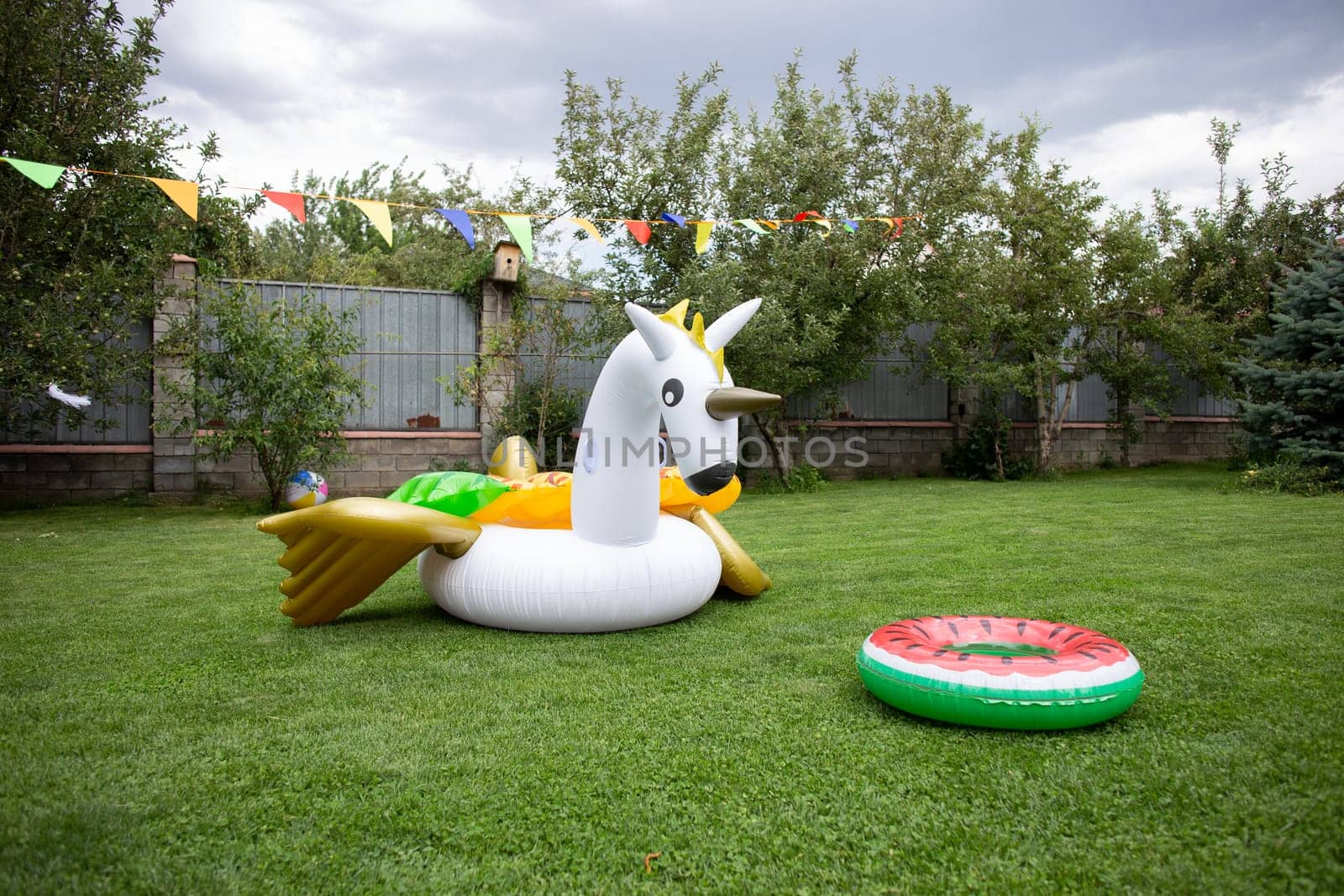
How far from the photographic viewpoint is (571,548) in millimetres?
3908

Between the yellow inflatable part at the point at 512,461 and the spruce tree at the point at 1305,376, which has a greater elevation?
the spruce tree at the point at 1305,376

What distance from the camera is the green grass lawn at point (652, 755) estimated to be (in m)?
1.84

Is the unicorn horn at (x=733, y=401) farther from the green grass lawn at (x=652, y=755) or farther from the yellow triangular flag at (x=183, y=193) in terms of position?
the yellow triangular flag at (x=183, y=193)

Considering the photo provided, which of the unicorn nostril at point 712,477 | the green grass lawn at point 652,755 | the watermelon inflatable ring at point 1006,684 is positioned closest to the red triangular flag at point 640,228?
the green grass lawn at point 652,755

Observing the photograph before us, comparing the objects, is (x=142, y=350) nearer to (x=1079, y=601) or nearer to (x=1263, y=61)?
(x=1079, y=601)

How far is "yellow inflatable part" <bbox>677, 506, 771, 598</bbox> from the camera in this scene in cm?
450

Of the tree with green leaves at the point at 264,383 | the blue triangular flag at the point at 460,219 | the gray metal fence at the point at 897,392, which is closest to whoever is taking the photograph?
the blue triangular flag at the point at 460,219

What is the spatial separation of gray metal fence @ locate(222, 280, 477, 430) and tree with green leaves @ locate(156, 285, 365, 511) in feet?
3.33

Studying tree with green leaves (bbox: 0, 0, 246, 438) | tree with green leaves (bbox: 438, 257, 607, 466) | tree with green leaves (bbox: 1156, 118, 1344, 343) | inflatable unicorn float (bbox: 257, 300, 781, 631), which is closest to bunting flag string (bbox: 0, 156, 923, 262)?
tree with green leaves (bbox: 0, 0, 246, 438)

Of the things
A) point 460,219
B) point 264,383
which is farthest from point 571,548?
point 264,383

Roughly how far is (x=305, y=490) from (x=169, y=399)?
6.39 feet

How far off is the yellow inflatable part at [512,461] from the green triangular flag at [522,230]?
6.51 ft

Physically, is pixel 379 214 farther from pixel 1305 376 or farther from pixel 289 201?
pixel 1305 376

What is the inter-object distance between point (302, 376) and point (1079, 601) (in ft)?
25.3
